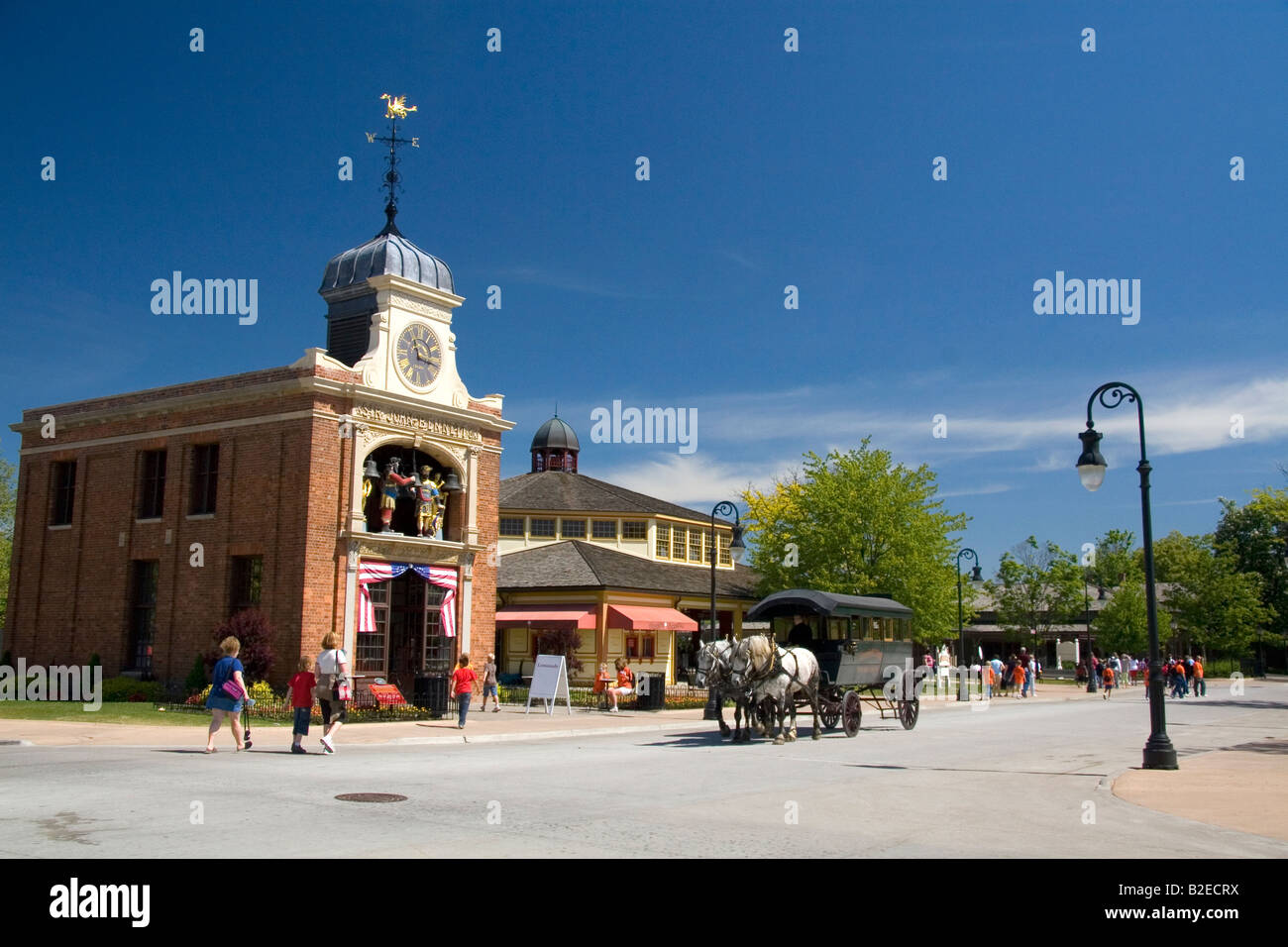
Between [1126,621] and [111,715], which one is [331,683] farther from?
[1126,621]

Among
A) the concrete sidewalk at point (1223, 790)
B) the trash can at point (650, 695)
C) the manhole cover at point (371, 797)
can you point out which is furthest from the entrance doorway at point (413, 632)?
the concrete sidewalk at point (1223, 790)

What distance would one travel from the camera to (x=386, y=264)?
33.4 meters

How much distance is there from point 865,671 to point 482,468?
16.0 m

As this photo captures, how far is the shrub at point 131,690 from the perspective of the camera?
30594mm

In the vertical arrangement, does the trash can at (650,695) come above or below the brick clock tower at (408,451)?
below

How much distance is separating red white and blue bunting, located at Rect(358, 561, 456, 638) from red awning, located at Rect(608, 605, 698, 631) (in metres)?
10.9

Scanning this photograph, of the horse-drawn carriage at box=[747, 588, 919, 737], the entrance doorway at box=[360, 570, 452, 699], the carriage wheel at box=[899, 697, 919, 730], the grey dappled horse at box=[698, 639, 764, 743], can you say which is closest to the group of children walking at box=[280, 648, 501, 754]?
the grey dappled horse at box=[698, 639, 764, 743]

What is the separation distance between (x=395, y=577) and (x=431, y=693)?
633cm

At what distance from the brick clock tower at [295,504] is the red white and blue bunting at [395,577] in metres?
0.05

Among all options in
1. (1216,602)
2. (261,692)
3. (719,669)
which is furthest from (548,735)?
(1216,602)

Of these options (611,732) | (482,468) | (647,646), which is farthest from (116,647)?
(647,646)

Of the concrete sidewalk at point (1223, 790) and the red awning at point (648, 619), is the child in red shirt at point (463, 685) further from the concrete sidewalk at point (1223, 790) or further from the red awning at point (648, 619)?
the red awning at point (648, 619)
